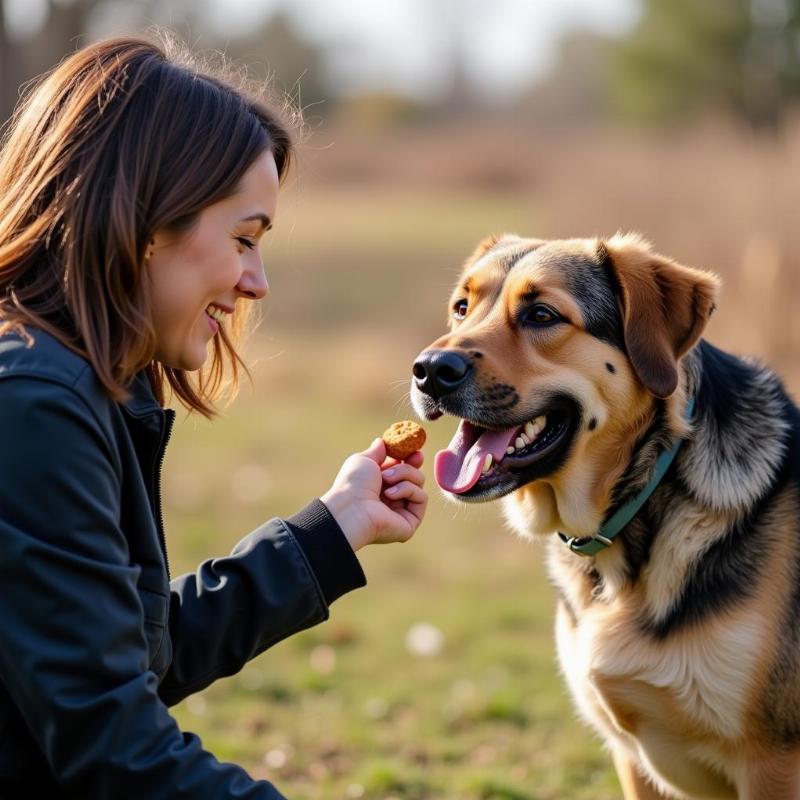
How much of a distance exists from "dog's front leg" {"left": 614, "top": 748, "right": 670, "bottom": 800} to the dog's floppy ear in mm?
1329

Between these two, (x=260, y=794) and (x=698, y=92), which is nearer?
(x=260, y=794)

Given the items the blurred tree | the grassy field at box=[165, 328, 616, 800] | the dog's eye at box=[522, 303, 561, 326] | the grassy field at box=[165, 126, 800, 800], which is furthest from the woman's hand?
the blurred tree

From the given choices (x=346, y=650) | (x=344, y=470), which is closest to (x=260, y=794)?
(x=344, y=470)

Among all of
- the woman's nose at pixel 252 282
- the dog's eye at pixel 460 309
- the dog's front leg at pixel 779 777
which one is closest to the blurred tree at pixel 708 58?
the dog's eye at pixel 460 309

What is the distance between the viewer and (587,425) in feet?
12.1

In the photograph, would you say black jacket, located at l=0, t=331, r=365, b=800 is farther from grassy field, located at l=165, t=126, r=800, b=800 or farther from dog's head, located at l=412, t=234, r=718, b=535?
grassy field, located at l=165, t=126, r=800, b=800

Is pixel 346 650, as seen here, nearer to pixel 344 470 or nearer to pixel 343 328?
pixel 344 470

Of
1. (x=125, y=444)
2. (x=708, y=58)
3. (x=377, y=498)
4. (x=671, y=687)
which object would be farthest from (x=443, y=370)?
(x=708, y=58)

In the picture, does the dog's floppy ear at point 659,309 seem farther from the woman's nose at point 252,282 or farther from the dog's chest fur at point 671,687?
the woman's nose at point 252,282

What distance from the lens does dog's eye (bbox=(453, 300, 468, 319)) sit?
13.8 ft

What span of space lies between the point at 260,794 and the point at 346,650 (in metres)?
4.21

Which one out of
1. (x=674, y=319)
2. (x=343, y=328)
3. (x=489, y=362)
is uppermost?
(x=674, y=319)

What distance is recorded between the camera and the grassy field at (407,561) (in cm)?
506

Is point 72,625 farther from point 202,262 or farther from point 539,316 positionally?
point 539,316
